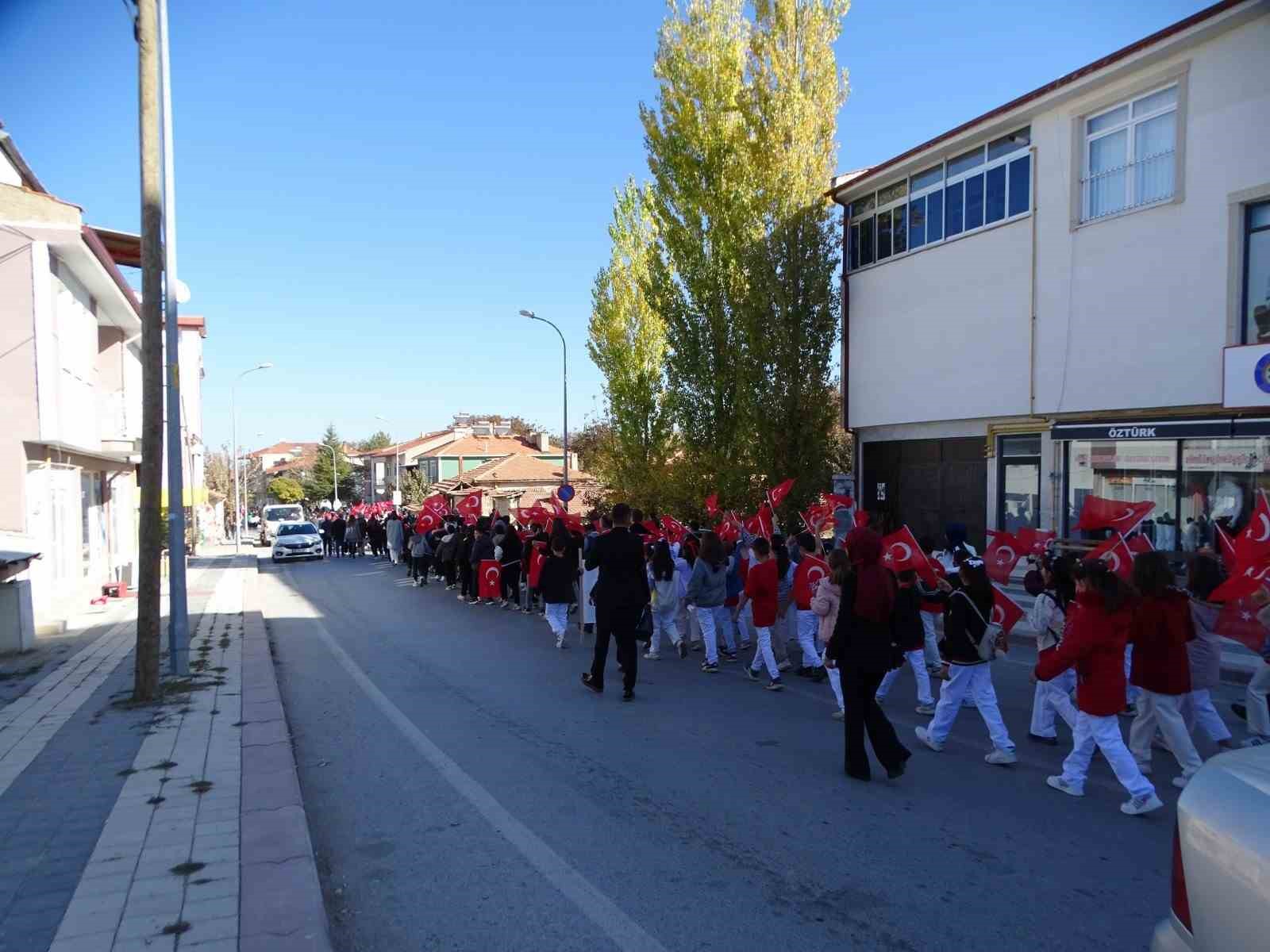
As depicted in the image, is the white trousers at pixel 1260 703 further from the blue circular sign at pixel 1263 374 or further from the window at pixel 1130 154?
the window at pixel 1130 154

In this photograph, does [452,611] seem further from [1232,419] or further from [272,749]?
[1232,419]

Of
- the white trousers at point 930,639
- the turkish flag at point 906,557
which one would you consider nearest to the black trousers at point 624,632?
the turkish flag at point 906,557

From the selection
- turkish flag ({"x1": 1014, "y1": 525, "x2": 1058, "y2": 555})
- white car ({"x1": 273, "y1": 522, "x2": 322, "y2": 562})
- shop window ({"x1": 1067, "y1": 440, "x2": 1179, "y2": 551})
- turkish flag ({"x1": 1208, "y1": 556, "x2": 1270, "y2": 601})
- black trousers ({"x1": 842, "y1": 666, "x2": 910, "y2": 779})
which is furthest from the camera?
white car ({"x1": 273, "y1": 522, "x2": 322, "y2": 562})

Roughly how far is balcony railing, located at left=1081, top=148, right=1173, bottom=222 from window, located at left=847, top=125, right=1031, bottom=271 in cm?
128

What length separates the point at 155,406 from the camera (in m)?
8.87

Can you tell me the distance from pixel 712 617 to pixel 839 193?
50.8 feet

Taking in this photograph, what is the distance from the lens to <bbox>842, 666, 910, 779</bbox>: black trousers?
614 centimetres

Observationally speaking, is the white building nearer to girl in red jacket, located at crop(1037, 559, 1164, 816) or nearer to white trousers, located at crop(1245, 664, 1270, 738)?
white trousers, located at crop(1245, 664, 1270, 738)

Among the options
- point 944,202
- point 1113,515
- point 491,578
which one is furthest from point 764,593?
point 944,202

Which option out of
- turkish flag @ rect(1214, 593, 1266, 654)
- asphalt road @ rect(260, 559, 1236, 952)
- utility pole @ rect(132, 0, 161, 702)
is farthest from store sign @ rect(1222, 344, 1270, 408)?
utility pole @ rect(132, 0, 161, 702)

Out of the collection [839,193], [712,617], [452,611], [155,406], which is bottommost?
[452,611]

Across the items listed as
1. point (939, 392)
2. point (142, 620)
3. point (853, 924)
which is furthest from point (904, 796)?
point (939, 392)

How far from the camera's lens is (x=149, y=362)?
28.6 feet

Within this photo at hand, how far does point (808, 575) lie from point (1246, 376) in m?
9.31
